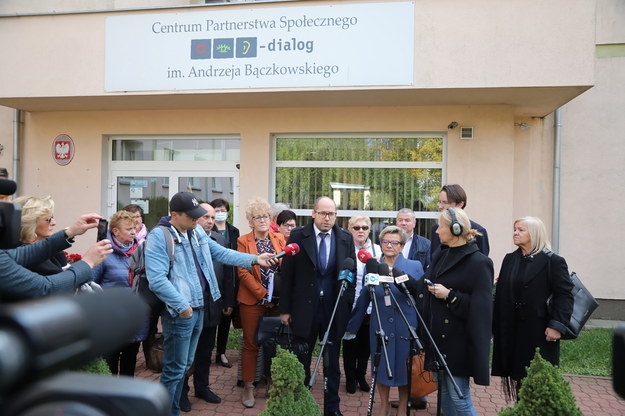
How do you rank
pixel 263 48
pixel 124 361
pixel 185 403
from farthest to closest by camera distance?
1. pixel 263 48
2. pixel 185 403
3. pixel 124 361

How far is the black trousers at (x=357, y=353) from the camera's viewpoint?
220 inches

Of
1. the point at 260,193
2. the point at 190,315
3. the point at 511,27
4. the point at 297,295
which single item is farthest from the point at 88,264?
the point at 511,27

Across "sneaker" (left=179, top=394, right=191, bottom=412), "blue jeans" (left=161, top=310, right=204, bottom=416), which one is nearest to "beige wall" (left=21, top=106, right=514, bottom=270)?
"sneaker" (left=179, top=394, right=191, bottom=412)

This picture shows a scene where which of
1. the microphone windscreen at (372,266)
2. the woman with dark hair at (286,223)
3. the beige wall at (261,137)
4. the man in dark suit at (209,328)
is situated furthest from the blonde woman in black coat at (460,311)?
the beige wall at (261,137)

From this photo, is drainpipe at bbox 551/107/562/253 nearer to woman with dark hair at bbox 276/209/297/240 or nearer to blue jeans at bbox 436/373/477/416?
woman with dark hair at bbox 276/209/297/240

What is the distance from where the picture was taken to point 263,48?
24.4 ft

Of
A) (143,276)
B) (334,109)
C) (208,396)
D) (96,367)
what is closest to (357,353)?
(208,396)

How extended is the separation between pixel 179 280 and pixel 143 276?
371mm

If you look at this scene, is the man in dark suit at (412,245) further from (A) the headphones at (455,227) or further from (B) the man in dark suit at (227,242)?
(B) the man in dark suit at (227,242)

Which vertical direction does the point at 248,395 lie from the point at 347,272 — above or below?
below

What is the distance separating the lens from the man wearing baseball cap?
397 cm

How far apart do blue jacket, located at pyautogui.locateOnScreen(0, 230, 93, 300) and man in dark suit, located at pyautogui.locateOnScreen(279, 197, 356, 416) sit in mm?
2149

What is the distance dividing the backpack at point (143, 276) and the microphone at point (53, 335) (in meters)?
3.23

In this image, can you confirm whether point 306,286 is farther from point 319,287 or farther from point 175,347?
point 175,347
